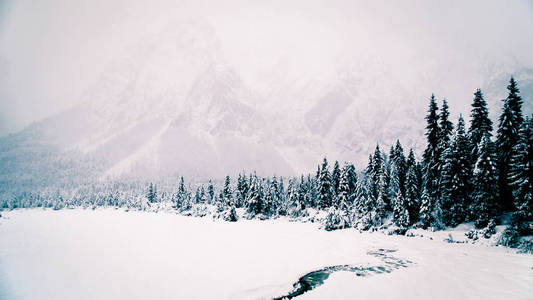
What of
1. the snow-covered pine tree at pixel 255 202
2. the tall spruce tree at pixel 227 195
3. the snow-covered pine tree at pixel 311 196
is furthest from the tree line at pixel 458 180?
the tall spruce tree at pixel 227 195

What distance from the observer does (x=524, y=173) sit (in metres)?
31.8

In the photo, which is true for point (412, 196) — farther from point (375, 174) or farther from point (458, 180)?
point (375, 174)

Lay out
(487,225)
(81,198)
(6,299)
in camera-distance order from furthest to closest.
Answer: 1. (81,198)
2. (487,225)
3. (6,299)

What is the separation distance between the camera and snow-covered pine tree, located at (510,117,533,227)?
30750 millimetres

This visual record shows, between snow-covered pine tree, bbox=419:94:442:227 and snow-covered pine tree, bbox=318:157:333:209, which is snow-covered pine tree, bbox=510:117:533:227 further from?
snow-covered pine tree, bbox=318:157:333:209

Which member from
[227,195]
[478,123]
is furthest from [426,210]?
[227,195]

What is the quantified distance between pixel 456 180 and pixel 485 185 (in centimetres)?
431

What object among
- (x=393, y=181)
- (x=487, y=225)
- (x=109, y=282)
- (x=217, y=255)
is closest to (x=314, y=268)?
(x=217, y=255)

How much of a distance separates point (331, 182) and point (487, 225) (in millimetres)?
44514

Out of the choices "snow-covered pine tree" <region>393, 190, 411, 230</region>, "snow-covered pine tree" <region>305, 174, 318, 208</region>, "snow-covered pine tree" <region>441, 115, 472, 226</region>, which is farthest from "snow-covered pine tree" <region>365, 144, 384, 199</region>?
"snow-covered pine tree" <region>305, 174, 318, 208</region>

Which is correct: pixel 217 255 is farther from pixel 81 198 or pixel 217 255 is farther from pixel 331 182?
pixel 81 198

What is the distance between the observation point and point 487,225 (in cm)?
3550

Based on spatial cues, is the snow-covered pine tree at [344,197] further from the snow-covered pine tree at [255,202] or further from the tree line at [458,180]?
the snow-covered pine tree at [255,202]

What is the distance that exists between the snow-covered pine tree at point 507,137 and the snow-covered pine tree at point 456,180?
12.1 ft
